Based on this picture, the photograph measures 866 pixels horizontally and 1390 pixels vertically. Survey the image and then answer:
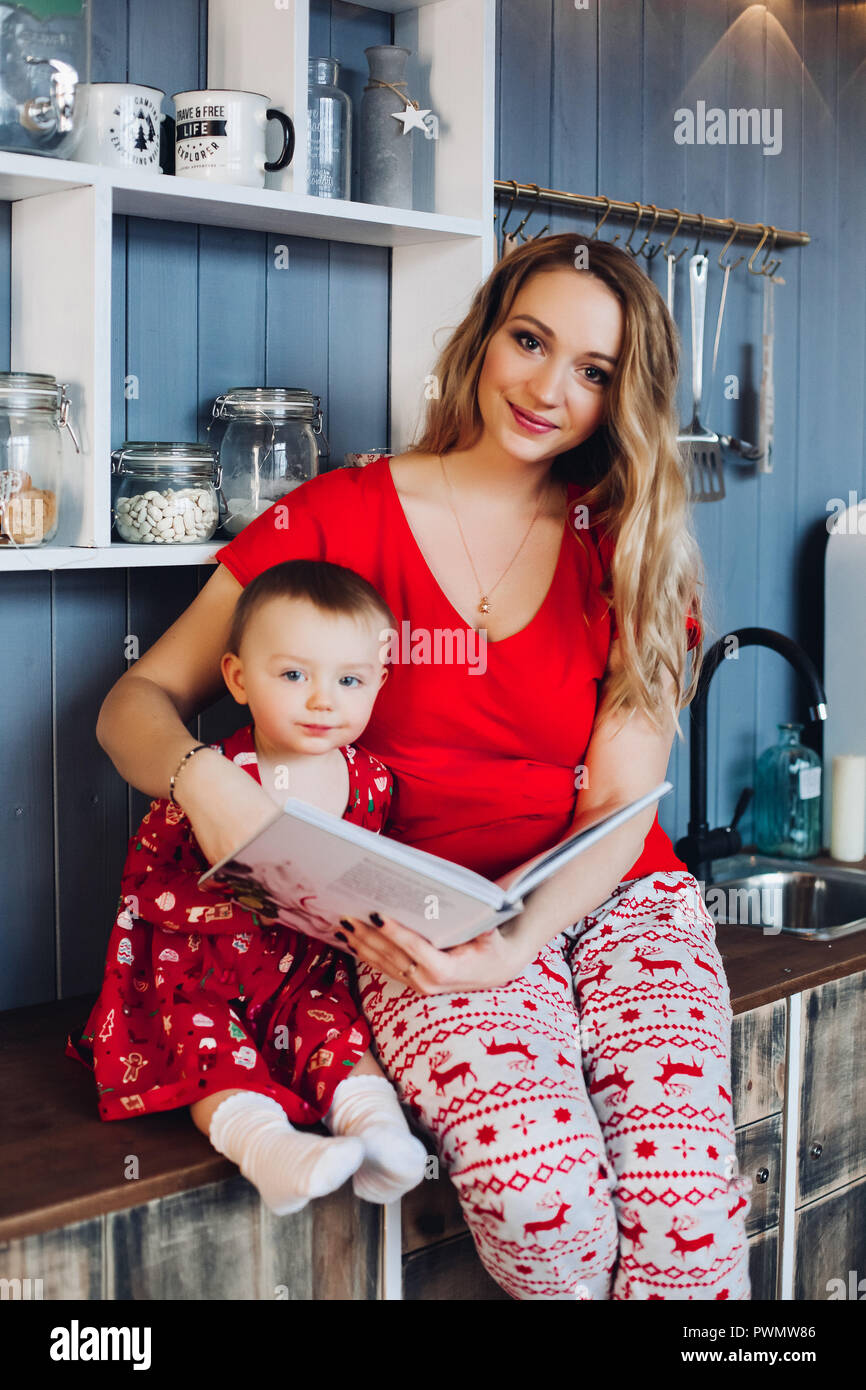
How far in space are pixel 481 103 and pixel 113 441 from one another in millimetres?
650

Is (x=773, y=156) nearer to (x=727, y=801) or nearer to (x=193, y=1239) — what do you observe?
(x=727, y=801)

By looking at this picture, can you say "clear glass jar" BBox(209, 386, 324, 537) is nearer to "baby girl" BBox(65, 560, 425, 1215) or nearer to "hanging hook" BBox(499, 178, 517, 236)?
"baby girl" BBox(65, 560, 425, 1215)

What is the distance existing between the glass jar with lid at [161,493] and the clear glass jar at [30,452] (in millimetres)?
114

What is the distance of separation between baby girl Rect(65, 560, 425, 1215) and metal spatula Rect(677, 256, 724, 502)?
1045mm

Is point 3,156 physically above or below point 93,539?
above

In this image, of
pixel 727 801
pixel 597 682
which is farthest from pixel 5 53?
pixel 727 801

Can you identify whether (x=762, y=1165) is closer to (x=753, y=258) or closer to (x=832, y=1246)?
(x=832, y=1246)

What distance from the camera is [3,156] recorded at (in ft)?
4.64

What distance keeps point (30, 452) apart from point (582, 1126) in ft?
2.91

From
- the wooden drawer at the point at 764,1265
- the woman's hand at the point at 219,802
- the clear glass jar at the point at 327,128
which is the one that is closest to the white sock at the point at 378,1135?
the woman's hand at the point at 219,802

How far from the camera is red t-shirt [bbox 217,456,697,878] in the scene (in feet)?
5.43

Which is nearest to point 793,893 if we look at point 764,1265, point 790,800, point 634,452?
point 790,800

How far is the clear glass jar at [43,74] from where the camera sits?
Result: 1.42 meters

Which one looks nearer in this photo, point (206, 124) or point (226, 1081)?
point (226, 1081)
